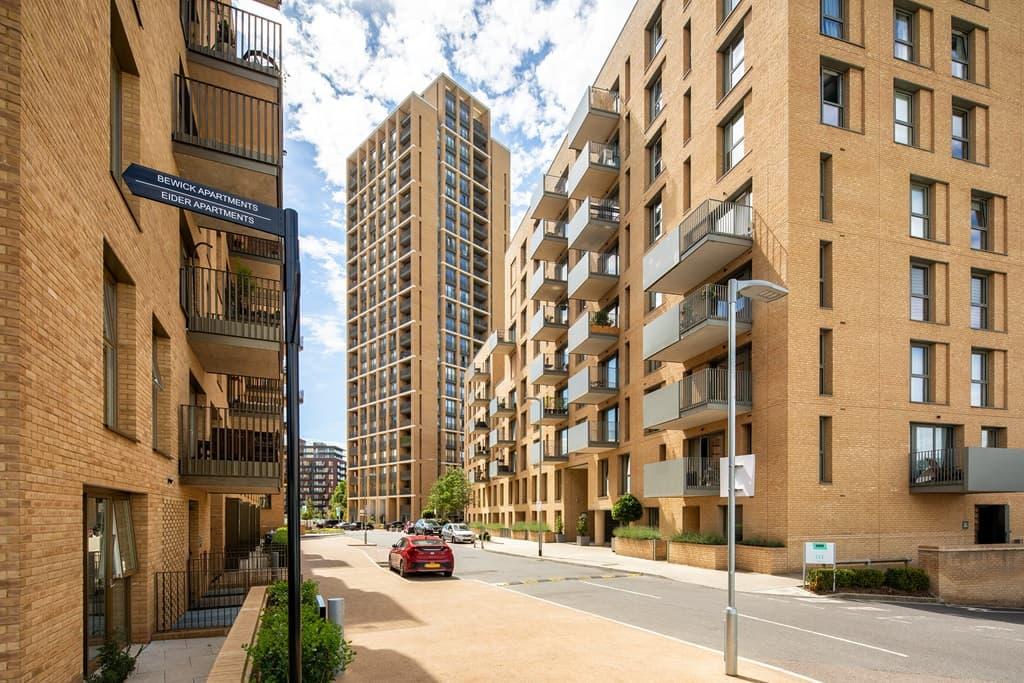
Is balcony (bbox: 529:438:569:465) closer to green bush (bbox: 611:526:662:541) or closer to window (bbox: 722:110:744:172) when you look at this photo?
green bush (bbox: 611:526:662:541)

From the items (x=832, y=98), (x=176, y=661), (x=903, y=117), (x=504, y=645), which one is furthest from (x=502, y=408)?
(x=176, y=661)

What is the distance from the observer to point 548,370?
146 feet

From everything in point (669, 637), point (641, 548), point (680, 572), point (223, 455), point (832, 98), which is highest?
point (832, 98)

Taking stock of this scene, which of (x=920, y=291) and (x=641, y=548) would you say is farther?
(x=641, y=548)

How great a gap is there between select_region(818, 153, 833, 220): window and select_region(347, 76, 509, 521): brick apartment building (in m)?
73.1

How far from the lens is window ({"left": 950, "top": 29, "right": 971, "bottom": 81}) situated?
25.4m

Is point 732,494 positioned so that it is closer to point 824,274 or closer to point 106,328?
point 106,328

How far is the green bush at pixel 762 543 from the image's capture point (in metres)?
20.9

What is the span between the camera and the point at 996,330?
24.6 metres

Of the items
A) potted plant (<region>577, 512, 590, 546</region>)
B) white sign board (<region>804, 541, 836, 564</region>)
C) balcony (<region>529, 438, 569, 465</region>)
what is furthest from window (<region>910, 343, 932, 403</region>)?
balcony (<region>529, 438, 569, 465</region>)

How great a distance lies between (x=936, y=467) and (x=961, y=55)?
1565cm

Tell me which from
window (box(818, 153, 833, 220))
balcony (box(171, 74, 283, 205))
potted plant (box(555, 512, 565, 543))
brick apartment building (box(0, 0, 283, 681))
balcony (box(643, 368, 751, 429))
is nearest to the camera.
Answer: brick apartment building (box(0, 0, 283, 681))

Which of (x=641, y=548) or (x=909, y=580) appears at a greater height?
(x=909, y=580)

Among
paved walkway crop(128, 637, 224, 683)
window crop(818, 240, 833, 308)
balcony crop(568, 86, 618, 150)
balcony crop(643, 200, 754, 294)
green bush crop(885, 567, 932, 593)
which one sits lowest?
green bush crop(885, 567, 932, 593)
